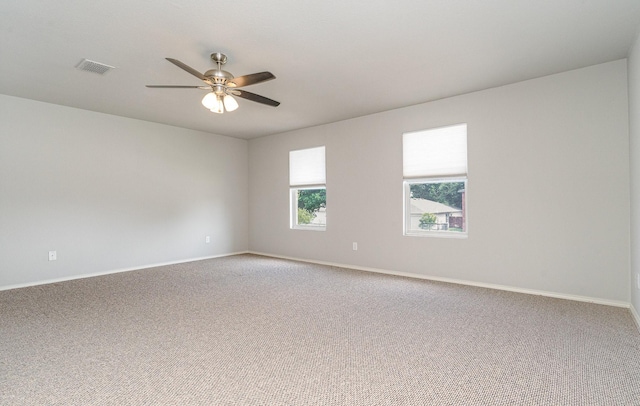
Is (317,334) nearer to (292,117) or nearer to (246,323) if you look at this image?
(246,323)

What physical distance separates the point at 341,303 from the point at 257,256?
342cm

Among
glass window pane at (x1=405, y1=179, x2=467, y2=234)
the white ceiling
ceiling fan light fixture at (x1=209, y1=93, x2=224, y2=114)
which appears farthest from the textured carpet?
the white ceiling

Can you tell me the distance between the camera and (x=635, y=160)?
2869 millimetres

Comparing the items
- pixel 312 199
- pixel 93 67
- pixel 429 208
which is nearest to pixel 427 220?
pixel 429 208

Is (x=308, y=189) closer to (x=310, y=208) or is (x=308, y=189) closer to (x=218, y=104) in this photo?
(x=310, y=208)

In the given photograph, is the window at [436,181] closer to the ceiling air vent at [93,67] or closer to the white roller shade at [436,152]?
the white roller shade at [436,152]

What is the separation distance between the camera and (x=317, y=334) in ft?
8.57

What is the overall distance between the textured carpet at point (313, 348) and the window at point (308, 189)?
2248mm

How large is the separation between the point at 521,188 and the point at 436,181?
1036mm

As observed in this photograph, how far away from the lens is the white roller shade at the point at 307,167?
19.3ft

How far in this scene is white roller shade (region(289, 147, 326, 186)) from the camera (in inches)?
231

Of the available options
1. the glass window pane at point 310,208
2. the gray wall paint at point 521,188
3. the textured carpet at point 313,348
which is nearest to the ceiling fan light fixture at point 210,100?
the textured carpet at point 313,348

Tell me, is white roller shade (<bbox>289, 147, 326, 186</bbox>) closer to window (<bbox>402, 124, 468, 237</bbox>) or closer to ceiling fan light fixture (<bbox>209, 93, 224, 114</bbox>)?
window (<bbox>402, 124, 468, 237</bbox>)

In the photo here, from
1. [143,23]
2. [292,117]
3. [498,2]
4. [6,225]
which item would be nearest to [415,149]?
[292,117]
